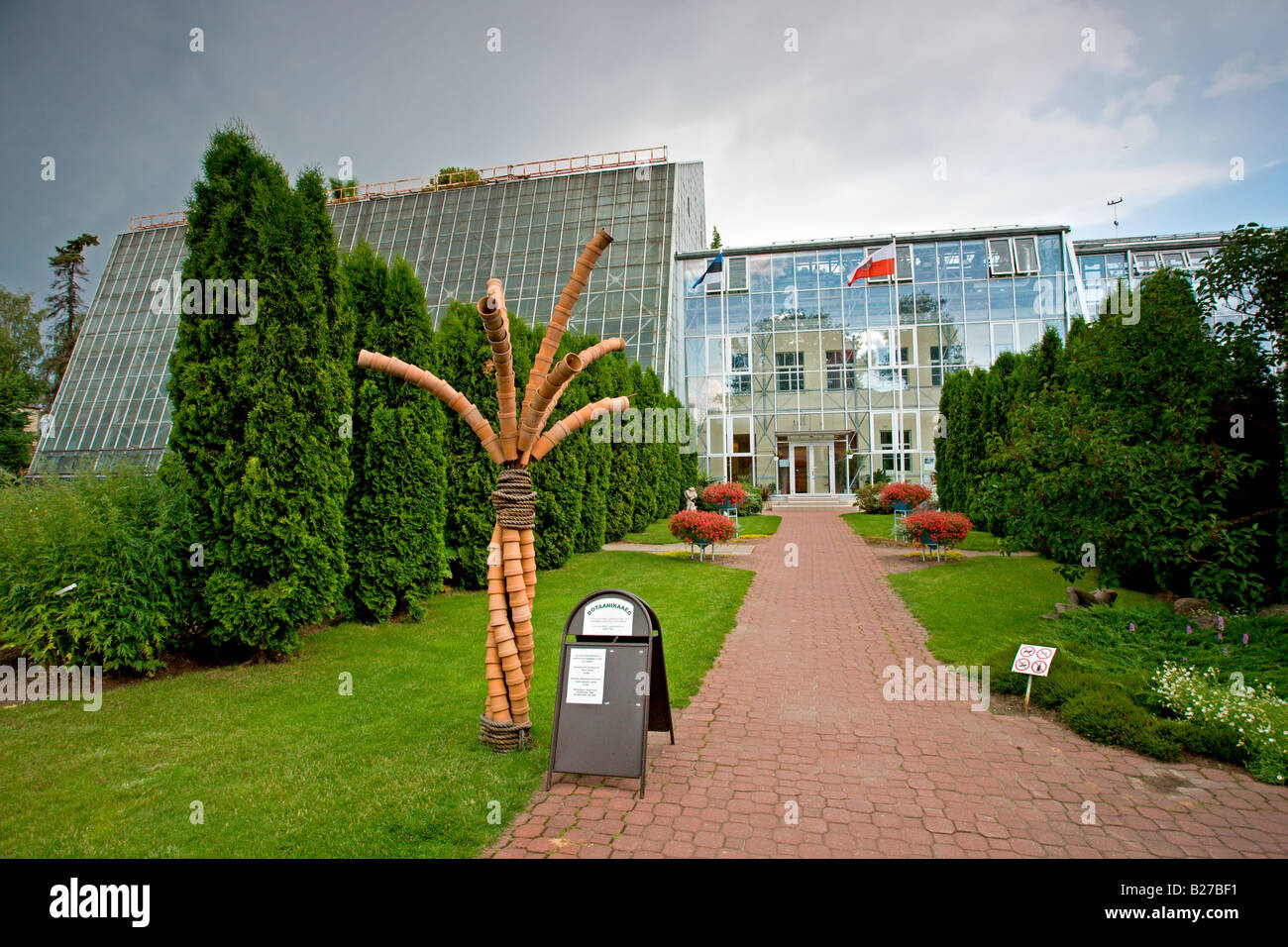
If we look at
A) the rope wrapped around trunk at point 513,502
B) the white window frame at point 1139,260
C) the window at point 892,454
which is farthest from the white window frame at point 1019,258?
the rope wrapped around trunk at point 513,502

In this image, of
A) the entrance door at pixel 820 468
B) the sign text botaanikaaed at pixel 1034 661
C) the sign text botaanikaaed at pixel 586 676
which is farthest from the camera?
the entrance door at pixel 820 468

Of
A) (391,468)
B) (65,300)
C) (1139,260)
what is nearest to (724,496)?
(391,468)

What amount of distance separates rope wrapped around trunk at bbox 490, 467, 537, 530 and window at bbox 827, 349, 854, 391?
98.3 ft

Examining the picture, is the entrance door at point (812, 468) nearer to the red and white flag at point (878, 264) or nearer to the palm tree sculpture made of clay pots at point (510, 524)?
the red and white flag at point (878, 264)

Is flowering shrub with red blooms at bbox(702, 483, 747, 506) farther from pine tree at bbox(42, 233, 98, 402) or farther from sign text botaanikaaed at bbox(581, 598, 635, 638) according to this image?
pine tree at bbox(42, 233, 98, 402)

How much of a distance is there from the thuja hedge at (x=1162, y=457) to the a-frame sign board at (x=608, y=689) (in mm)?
5491

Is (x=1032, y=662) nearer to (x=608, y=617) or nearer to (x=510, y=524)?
(x=608, y=617)

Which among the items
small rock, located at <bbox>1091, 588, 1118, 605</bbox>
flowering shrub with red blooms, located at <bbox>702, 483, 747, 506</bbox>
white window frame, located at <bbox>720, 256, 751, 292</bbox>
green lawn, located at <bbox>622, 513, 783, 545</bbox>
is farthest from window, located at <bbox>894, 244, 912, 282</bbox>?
small rock, located at <bbox>1091, 588, 1118, 605</bbox>

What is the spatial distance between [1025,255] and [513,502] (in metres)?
33.9

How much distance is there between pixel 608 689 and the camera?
13.9ft

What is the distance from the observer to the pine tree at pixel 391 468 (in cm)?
832
